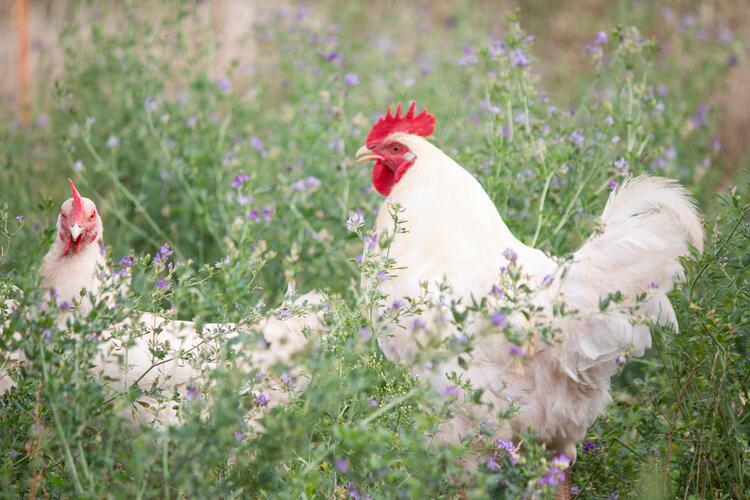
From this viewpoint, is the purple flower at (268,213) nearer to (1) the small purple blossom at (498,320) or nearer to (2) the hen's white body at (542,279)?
(2) the hen's white body at (542,279)

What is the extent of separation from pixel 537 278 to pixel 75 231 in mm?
1937

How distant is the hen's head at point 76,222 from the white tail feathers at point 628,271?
6.75ft

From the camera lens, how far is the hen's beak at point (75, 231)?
3467 mm

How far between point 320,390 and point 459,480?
0.55m

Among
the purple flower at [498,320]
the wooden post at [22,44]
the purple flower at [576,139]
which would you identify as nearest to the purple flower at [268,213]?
the purple flower at [576,139]

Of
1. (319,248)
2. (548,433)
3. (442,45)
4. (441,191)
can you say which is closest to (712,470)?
(548,433)

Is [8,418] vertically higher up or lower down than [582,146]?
higher up

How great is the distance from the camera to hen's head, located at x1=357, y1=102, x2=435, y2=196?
12.6 ft

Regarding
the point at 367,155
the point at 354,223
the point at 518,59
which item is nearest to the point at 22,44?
the point at 367,155

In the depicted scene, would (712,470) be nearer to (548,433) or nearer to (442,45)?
(548,433)

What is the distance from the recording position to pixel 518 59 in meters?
4.11

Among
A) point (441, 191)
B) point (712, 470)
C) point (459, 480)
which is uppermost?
point (441, 191)

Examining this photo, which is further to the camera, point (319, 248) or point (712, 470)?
point (319, 248)

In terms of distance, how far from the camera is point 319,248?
4.66 meters
